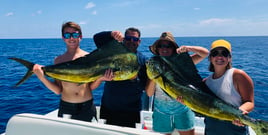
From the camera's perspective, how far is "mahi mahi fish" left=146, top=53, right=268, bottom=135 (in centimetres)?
183

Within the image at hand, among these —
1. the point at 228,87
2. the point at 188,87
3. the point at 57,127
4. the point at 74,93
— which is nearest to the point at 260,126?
the point at 228,87

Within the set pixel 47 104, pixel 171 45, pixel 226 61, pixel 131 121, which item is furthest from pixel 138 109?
pixel 47 104

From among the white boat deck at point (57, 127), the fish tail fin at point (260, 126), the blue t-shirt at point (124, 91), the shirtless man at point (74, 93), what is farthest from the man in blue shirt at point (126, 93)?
the fish tail fin at point (260, 126)

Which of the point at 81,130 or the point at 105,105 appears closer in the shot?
the point at 81,130

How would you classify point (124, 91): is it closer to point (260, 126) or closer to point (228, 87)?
point (228, 87)

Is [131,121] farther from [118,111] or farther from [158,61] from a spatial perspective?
[158,61]

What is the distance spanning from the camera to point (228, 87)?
Answer: 2014mm

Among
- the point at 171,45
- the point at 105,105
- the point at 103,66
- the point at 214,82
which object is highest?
the point at 171,45

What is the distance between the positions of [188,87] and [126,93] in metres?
0.81

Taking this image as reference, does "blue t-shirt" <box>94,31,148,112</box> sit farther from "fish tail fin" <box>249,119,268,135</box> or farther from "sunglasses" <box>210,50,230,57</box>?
"fish tail fin" <box>249,119,268,135</box>

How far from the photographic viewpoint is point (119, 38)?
231 cm

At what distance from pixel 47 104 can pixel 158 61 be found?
6901mm

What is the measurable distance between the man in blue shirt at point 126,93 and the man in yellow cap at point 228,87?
792mm

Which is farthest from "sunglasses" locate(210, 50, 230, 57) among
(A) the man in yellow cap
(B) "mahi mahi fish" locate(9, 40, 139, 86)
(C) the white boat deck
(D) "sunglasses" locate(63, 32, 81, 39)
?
(D) "sunglasses" locate(63, 32, 81, 39)
